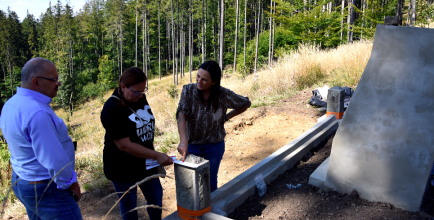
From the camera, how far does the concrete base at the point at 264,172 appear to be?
278 cm

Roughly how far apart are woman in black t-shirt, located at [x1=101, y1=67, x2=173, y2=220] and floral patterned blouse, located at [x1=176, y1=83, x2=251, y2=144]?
1.28ft

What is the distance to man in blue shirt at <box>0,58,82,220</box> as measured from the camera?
5.89 feet

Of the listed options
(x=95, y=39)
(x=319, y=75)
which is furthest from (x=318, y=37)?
(x=95, y=39)

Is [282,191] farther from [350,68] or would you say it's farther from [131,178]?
[350,68]

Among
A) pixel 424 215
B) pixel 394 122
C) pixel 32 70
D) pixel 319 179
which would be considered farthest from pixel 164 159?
pixel 424 215

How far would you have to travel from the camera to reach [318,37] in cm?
1873

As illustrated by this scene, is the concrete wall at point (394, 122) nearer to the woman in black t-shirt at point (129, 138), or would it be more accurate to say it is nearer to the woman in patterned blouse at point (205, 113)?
the woman in patterned blouse at point (205, 113)

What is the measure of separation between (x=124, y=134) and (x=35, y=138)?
0.64 metres

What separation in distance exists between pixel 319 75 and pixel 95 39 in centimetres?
4955

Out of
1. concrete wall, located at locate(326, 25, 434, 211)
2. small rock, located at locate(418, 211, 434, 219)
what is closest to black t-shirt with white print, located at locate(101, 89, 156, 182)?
concrete wall, located at locate(326, 25, 434, 211)

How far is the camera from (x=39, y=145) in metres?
1.78

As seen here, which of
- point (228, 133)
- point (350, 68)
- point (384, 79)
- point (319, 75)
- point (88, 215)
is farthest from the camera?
point (319, 75)

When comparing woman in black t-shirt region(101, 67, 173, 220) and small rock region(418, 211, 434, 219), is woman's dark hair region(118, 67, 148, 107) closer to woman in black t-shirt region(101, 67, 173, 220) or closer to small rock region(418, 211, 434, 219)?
woman in black t-shirt region(101, 67, 173, 220)

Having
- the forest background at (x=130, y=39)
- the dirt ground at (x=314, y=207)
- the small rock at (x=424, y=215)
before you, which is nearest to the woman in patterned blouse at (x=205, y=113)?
the dirt ground at (x=314, y=207)
